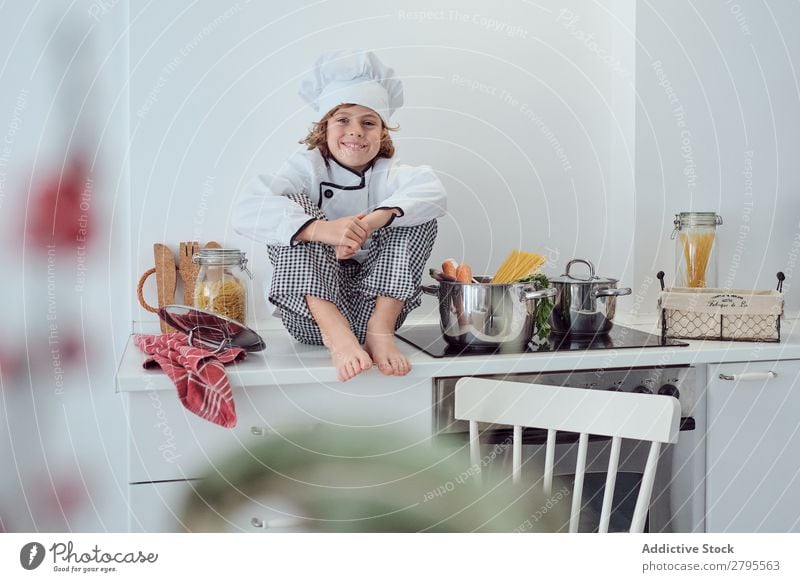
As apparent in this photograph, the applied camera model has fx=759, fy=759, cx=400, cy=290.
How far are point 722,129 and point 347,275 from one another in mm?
649

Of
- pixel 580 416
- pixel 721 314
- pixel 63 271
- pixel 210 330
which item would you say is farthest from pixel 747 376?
pixel 63 271

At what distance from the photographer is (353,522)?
2.91 feet

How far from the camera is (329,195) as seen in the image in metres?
0.96

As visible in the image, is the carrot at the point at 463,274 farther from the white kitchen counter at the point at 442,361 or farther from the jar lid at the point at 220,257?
the jar lid at the point at 220,257

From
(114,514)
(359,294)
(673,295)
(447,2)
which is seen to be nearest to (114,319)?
(114,514)

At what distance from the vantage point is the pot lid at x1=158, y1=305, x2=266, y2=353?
83 cm

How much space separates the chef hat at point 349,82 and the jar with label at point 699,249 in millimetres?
486

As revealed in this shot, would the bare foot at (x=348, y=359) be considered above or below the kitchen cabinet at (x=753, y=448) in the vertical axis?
above

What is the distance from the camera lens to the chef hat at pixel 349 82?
3.01 feet

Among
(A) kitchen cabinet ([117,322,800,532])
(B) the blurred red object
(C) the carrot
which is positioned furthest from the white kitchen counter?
(B) the blurred red object

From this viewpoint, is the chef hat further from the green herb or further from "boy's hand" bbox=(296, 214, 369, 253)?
the green herb

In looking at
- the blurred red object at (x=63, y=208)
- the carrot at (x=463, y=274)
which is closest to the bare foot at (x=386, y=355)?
the carrot at (x=463, y=274)

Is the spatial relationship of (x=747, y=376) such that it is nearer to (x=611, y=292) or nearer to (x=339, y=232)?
(x=611, y=292)
